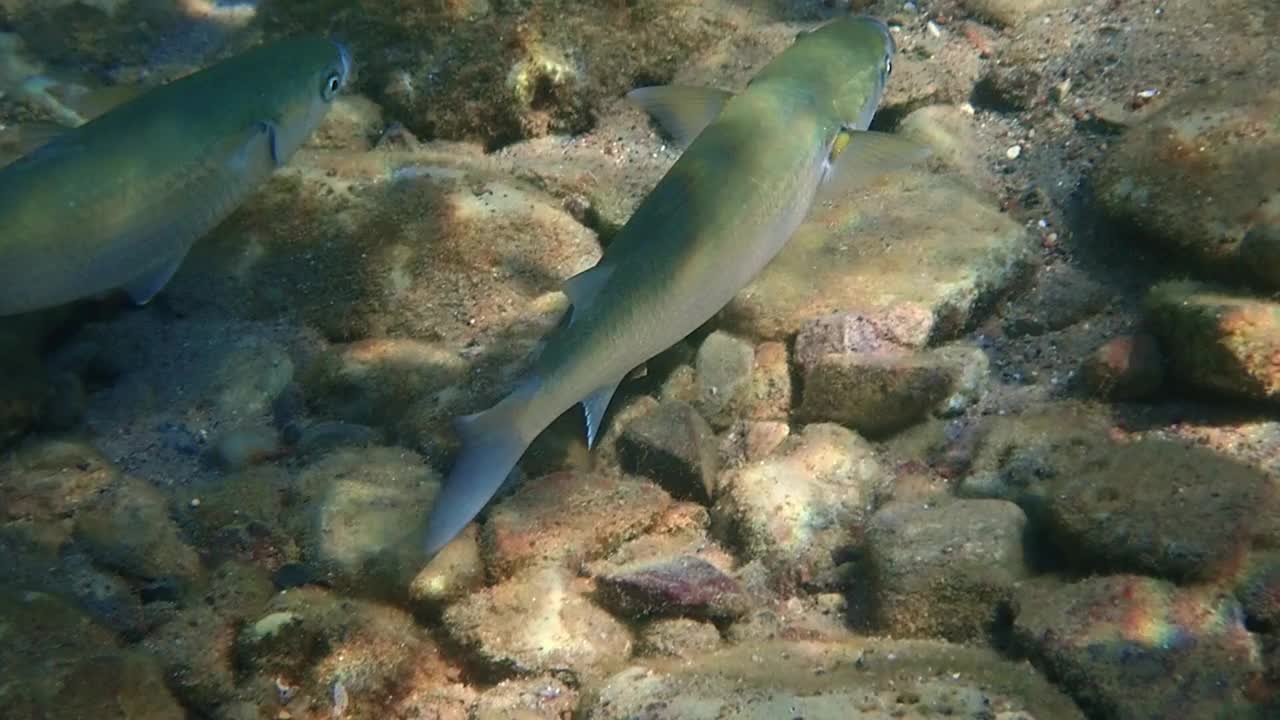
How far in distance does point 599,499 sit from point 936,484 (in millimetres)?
1372

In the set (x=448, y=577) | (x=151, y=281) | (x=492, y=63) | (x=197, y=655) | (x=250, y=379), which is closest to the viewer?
(x=197, y=655)

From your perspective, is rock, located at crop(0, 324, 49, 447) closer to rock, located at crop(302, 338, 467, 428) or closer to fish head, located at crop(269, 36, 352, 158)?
rock, located at crop(302, 338, 467, 428)

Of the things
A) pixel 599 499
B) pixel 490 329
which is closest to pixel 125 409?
pixel 490 329

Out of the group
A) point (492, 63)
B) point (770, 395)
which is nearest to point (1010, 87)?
point (770, 395)

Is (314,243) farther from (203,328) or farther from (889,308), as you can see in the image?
(889,308)

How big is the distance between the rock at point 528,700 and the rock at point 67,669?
928 mm

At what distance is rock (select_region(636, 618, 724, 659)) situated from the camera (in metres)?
3.02

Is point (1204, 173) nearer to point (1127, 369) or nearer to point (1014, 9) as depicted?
point (1127, 369)

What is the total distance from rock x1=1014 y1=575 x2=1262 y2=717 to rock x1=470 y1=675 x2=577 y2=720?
4.80 feet

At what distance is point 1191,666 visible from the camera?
255 cm

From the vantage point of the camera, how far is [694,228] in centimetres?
299

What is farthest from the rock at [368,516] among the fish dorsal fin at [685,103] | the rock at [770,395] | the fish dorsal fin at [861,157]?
the fish dorsal fin at [861,157]

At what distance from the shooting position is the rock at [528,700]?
2.83m

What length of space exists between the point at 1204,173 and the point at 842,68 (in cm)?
175
